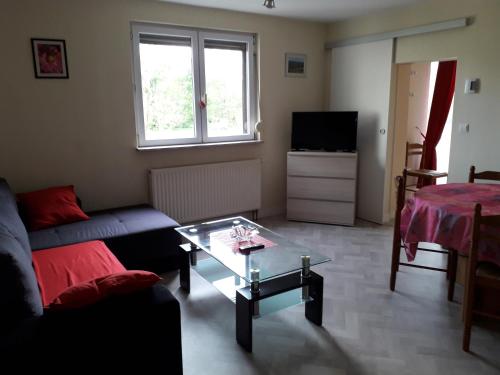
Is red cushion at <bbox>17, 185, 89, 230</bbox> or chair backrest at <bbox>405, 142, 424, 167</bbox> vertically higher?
chair backrest at <bbox>405, 142, 424, 167</bbox>

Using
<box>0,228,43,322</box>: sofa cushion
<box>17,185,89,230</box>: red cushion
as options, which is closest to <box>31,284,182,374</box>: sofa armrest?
<box>0,228,43,322</box>: sofa cushion

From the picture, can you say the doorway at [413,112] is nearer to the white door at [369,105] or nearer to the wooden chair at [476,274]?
the white door at [369,105]

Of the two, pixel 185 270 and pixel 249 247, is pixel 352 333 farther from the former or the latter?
pixel 185 270

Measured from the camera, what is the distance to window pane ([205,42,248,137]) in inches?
172

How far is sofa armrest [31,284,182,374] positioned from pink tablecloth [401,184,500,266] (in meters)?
1.71

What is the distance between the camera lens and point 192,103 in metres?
4.27

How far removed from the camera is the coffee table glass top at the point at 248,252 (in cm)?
251

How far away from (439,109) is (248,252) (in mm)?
3869

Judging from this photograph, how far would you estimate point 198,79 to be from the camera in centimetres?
423

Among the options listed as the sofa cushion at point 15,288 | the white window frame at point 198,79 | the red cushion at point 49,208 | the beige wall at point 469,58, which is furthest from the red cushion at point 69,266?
the beige wall at point 469,58

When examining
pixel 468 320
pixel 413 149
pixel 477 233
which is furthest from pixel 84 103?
pixel 413 149

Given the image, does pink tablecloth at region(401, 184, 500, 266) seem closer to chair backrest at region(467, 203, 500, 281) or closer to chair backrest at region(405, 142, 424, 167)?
chair backrest at region(467, 203, 500, 281)

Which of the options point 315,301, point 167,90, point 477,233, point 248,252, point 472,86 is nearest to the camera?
point 477,233

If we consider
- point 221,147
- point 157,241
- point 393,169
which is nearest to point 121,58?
point 221,147
